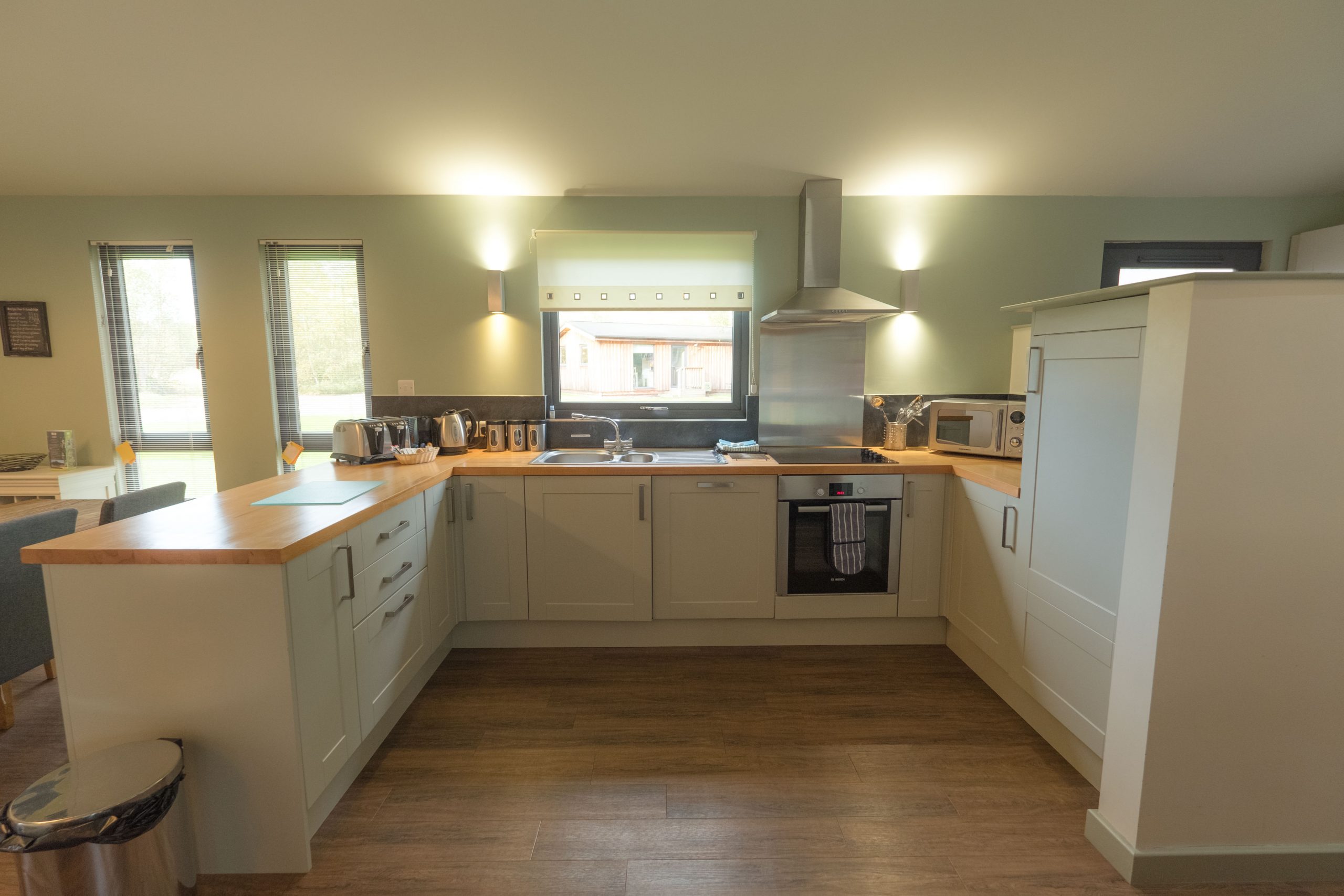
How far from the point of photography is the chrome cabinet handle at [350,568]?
5.72 feet

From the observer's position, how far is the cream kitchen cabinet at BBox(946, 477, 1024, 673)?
225cm

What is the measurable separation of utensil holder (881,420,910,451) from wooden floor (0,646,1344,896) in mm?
1207

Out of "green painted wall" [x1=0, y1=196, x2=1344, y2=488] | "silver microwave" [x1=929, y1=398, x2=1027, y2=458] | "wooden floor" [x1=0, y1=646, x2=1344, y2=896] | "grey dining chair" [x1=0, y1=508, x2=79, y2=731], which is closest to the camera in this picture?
"wooden floor" [x1=0, y1=646, x2=1344, y2=896]

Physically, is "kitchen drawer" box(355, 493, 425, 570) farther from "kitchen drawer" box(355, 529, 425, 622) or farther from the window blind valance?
the window blind valance

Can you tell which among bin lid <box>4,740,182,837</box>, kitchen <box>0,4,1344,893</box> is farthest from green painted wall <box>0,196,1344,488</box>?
bin lid <box>4,740,182,837</box>

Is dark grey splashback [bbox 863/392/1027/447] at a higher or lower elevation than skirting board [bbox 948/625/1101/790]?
higher

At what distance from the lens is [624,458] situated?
305 cm

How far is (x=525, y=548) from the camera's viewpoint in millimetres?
2734

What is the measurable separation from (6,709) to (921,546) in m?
3.76

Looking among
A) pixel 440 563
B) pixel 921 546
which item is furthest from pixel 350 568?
pixel 921 546

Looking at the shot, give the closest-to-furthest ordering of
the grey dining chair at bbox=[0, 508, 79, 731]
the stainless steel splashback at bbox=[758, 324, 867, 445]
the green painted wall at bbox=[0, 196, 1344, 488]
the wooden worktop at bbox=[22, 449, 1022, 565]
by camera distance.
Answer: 1. the wooden worktop at bbox=[22, 449, 1022, 565]
2. the grey dining chair at bbox=[0, 508, 79, 731]
3. the green painted wall at bbox=[0, 196, 1344, 488]
4. the stainless steel splashback at bbox=[758, 324, 867, 445]

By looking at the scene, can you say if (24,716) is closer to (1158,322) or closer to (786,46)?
(786,46)

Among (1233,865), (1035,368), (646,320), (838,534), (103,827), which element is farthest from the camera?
(646,320)

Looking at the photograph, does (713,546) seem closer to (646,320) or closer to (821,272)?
(646,320)
